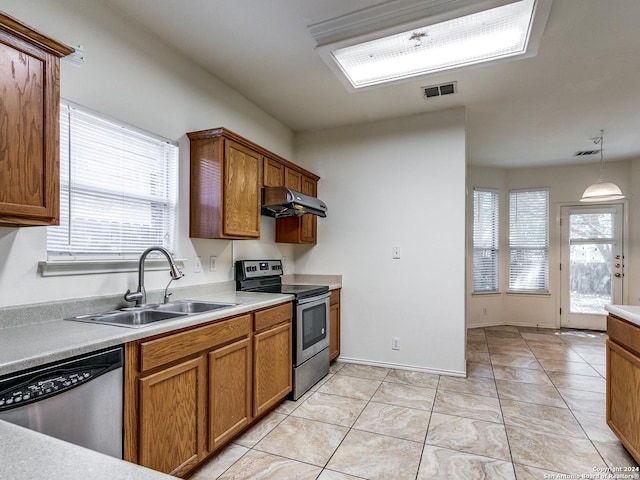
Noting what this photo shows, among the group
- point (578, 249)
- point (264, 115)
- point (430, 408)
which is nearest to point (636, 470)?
point (430, 408)

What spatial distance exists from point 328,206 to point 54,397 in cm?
315

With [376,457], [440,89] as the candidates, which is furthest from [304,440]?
[440,89]

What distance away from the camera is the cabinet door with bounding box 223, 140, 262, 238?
104 inches

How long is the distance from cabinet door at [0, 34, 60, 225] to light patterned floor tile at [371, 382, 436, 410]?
2.62 m

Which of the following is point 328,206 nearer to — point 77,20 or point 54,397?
point 77,20

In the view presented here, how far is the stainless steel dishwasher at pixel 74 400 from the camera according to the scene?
45.1 inches

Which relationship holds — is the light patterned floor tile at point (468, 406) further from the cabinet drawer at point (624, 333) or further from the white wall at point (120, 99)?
the white wall at point (120, 99)

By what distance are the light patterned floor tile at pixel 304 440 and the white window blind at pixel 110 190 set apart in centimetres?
147

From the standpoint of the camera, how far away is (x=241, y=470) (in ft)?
6.47

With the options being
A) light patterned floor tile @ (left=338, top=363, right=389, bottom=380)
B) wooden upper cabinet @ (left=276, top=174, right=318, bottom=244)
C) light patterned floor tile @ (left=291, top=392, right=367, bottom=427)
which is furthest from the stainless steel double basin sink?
light patterned floor tile @ (left=338, top=363, right=389, bottom=380)

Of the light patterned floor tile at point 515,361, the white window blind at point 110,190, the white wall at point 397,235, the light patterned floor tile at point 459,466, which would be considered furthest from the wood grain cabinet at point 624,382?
the white window blind at point 110,190

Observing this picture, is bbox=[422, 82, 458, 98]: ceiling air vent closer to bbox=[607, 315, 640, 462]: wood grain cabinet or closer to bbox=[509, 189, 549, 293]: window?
bbox=[607, 315, 640, 462]: wood grain cabinet

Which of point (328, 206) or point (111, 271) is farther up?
point (328, 206)

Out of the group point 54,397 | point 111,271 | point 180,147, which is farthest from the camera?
point 180,147
